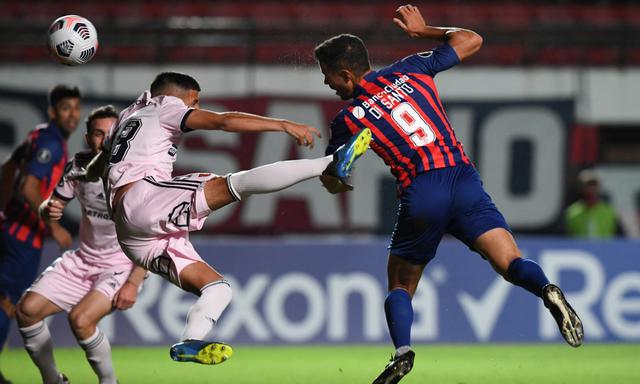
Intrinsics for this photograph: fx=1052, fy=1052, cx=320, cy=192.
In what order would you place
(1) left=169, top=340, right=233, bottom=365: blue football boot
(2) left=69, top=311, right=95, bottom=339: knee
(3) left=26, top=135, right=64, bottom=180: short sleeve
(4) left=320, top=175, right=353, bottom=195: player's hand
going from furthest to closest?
(3) left=26, top=135, right=64, bottom=180: short sleeve < (2) left=69, top=311, right=95, bottom=339: knee < (4) left=320, top=175, right=353, bottom=195: player's hand < (1) left=169, top=340, right=233, bottom=365: blue football boot

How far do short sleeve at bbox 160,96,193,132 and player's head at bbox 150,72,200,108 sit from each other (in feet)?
0.54

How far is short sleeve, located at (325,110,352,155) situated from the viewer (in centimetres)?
580

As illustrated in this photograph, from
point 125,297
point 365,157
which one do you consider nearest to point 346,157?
point 125,297

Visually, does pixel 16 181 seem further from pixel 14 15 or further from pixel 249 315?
pixel 14 15

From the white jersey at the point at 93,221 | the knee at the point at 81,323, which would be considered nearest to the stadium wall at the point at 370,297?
the white jersey at the point at 93,221

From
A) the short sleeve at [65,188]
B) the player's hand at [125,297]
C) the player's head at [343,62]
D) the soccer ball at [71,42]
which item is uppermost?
the soccer ball at [71,42]

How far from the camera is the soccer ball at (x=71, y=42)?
637 cm

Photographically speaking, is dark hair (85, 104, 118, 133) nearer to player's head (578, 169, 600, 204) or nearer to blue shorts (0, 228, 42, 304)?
blue shorts (0, 228, 42, 304)

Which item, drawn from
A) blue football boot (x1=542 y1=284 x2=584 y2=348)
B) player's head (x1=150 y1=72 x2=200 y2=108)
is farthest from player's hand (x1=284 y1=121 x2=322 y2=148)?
blue football boot (x1=542 y1=284 x2=584 y2=348)

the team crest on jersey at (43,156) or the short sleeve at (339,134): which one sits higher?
the short sleeve at (339,134)

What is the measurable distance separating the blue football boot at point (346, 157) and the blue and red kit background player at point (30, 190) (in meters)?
2.78

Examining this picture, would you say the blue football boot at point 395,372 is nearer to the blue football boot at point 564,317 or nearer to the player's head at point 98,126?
the blue football boot at point 564,317

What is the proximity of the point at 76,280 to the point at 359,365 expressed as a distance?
9.12ft

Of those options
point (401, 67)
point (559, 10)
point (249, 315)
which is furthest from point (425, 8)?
point (401, 67)
